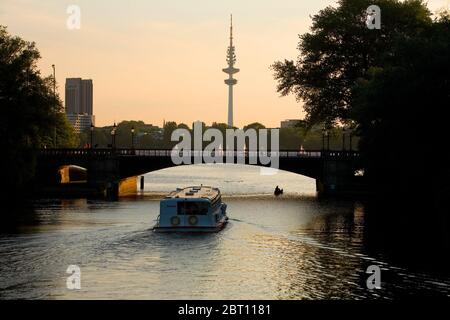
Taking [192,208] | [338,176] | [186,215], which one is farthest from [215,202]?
[338,176]

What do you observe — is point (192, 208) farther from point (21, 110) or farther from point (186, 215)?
point (21, 110)

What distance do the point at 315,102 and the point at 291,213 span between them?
36534 mm

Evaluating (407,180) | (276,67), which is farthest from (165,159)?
(407,180)

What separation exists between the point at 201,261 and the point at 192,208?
555 inches

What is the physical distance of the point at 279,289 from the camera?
41.8 m

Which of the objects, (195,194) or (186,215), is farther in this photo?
(195,194)

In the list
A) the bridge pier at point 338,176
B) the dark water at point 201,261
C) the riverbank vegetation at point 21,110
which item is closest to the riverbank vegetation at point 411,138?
the dark water at point 201,261

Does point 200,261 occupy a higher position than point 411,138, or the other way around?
point 411,138

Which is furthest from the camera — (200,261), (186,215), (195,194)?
(195,194)

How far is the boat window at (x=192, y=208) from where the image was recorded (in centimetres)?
6297

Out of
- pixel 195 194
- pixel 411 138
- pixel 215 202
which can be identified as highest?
pixel 411 138

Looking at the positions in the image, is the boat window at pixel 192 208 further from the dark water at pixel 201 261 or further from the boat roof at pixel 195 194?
the dark water at pixel 201 261

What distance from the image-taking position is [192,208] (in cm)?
6316

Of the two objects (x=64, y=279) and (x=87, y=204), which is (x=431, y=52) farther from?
(x=87, y=204)
